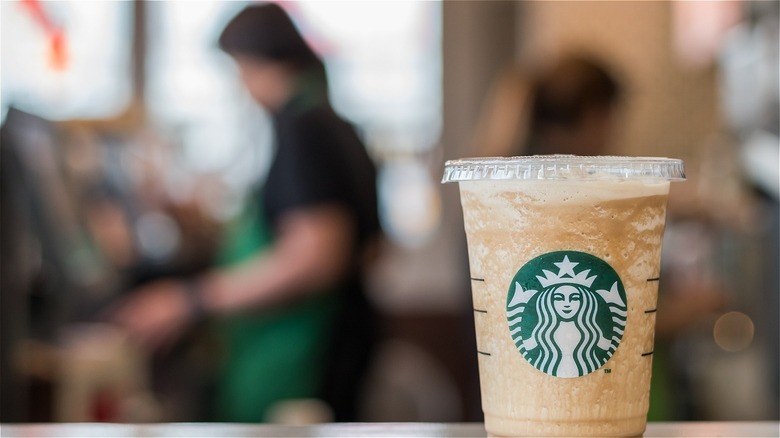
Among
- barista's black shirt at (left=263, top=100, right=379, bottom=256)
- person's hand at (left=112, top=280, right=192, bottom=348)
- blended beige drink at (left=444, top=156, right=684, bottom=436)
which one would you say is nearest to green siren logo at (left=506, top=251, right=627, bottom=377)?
blended beige drink at (left=444, top=156, right=684, bottom=436)

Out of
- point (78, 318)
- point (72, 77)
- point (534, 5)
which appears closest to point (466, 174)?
point (78, 318)

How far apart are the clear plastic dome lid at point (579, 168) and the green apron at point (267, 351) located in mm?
1605

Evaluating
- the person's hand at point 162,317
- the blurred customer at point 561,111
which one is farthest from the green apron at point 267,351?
the blurred customer at point 561,111

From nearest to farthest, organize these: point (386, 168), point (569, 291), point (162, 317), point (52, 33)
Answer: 1. point (569, 291)
2. point (162, 317)
3. point (52, 33)
4. point (386, 168)

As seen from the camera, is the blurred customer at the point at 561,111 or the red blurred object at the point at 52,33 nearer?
the blurred customer at the point at 561,111

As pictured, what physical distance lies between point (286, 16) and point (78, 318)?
1987mm

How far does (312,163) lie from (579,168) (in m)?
1.58

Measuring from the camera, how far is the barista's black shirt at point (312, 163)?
237 cm

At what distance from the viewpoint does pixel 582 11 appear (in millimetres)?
6273

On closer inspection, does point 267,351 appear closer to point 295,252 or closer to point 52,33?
point 295,252

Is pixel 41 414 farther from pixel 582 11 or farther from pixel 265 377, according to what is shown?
pixel 582 11

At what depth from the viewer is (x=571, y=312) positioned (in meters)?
0.80

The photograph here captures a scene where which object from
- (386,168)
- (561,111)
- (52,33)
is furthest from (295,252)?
(386,168)

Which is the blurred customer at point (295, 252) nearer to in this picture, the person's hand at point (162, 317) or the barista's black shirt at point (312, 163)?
the barista's black shirt at point (312, 163)
